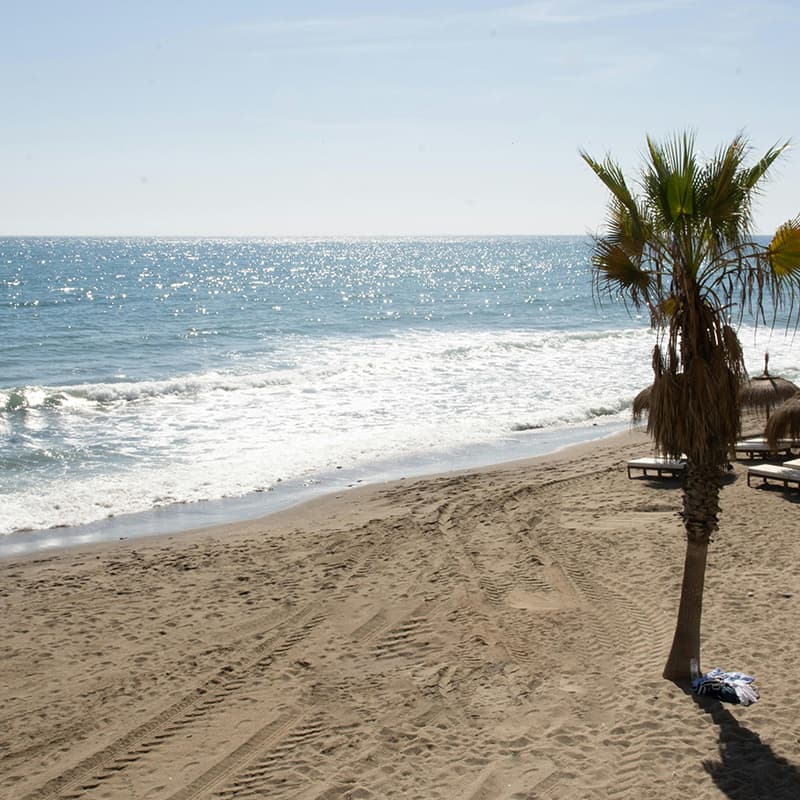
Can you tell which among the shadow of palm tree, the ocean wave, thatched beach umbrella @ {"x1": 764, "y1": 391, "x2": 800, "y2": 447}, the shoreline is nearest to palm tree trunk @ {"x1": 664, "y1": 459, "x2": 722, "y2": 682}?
the shadow of palm tree

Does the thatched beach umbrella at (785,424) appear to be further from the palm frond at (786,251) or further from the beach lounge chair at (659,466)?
the palm frond at (786,251)

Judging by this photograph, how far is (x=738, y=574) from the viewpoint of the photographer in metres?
10.4

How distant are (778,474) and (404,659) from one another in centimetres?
768

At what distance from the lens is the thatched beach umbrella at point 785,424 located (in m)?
15.2

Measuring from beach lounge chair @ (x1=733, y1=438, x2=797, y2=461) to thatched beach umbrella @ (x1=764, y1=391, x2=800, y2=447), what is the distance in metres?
0.17

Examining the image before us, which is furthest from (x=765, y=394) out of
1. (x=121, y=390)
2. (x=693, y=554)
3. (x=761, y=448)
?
(x=121, y=390)

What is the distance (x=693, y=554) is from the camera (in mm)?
7441

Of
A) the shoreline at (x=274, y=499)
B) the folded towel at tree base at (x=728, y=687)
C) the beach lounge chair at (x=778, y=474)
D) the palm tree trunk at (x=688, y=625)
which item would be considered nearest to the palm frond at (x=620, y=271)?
the palm tree trunk at (x=688, y=625)

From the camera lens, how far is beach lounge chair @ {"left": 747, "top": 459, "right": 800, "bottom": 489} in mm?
13719

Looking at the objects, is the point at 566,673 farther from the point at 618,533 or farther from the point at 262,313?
the point at 262,313

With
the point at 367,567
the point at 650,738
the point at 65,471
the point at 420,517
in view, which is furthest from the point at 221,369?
the point at 650,738

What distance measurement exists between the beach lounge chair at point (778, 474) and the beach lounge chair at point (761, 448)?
4.29 ft

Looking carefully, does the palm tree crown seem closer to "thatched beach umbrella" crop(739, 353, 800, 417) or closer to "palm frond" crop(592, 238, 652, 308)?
"palm frond" crop(592, 238, 652, 308)

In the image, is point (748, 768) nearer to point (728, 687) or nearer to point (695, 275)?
point (728, 687)
